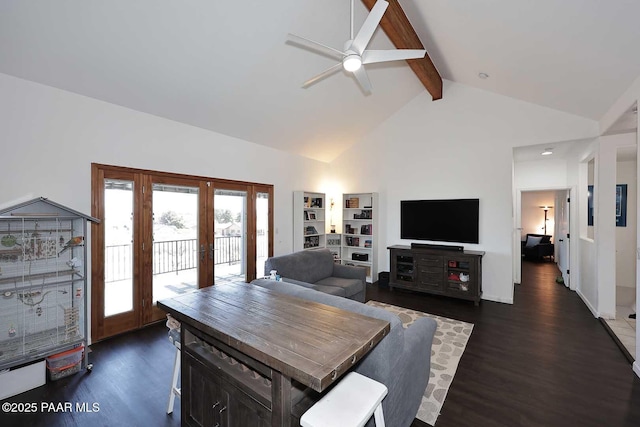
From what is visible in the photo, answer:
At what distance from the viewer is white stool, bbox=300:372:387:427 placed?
1116 mm

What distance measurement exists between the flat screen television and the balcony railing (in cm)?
296

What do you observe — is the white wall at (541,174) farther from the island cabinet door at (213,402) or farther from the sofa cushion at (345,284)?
the island cabinet door at (213,402)

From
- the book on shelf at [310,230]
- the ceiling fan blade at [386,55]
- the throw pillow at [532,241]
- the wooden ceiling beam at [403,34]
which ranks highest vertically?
the wooden ceiling beam at [403,34]

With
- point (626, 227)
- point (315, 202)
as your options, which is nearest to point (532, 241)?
point (626, 227)

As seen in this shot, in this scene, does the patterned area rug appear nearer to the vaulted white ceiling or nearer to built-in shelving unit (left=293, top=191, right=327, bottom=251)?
built-in shelving unit (left=293, top=191, right=327, bottom=251)

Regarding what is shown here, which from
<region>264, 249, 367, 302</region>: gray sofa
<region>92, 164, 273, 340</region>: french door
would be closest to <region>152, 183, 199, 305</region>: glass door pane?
<region>92, 164, 273, 340</region>: french door

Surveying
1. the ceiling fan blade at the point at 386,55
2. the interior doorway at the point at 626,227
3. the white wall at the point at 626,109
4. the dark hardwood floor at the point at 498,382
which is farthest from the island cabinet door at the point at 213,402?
the interior doorway at the point at 626,227

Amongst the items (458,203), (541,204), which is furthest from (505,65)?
(541,204)

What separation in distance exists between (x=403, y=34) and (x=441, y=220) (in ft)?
10.6

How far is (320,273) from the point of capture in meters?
4.21

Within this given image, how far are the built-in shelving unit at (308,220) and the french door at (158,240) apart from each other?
42.1 inches

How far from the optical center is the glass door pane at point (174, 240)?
3.70m

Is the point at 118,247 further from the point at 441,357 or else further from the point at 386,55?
the point at 441,357

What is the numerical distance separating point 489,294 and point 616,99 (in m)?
3.24
